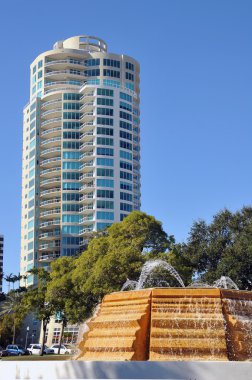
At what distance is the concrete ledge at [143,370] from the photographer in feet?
61.0

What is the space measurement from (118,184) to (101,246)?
5336 centimetres

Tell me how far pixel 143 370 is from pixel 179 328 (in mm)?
3046

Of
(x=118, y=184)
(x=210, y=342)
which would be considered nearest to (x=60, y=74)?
(x=118, y=184)

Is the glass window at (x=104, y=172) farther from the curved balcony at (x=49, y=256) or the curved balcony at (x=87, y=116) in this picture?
the curved balcony at (x=49, y=256)

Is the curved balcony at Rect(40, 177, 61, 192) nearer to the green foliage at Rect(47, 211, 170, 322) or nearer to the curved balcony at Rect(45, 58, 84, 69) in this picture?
the curved balcony at Rect(45, 58, 84, 69)

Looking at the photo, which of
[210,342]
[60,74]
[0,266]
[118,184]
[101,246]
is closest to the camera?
[210,342]

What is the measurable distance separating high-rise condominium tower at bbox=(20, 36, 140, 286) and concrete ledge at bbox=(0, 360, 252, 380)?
7910 cm

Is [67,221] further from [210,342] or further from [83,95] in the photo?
[210,342]

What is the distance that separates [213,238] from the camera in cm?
4650

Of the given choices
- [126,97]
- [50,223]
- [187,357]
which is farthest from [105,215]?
[187,357]

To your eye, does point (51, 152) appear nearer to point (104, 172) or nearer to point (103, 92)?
point (104, 172)

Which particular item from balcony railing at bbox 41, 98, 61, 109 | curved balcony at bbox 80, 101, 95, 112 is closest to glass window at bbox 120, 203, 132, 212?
curved balcony at bbox 80, 101, 95, 112

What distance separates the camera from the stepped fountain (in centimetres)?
2148

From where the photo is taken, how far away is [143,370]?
19109mm
